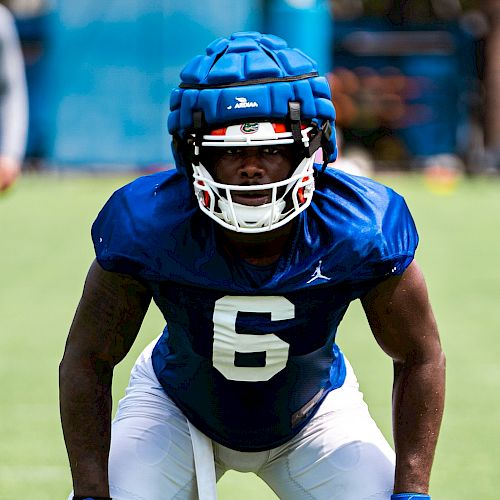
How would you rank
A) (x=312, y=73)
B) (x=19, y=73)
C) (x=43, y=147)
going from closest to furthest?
(x=312, y=73) < (x=19, y=73) < (x=43, y=147)

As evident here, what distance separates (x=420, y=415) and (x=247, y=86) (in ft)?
3.18

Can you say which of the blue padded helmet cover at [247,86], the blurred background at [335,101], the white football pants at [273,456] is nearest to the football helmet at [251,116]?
the blue padded helmet cover at [247,86]

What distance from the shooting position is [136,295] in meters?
3.19

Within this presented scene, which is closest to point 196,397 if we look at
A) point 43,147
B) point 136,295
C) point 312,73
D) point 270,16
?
point 136,295

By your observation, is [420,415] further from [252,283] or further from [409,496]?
[252,283]

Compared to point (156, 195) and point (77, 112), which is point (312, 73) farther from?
point (77, 112)

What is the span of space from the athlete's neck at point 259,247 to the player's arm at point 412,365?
0.88 feet

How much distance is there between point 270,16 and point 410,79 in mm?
4055

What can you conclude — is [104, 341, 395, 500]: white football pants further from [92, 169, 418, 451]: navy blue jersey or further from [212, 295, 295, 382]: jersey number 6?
[212, 295, 295, 382]: jersey number 6

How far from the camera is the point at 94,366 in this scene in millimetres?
3178

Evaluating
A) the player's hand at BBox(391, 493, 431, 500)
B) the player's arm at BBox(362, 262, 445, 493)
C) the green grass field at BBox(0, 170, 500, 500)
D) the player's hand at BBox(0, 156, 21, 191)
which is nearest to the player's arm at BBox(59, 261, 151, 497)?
the player's arm at BBox(362, 262, 445, 493)

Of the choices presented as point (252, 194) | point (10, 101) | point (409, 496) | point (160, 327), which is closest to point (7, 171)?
point (10, 101)

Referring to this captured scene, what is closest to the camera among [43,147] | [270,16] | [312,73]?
[312,73]

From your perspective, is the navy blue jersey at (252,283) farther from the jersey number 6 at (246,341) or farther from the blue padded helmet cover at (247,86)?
the blue padded helmet cover at (247,86)
